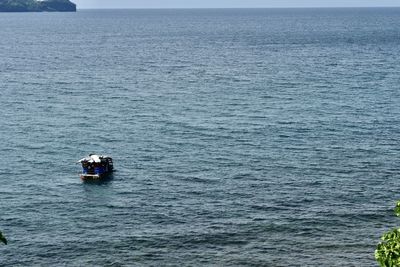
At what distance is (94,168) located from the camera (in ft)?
290

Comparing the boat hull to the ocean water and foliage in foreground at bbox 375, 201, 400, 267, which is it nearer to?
the ocean water

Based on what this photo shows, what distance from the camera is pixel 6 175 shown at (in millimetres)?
89312

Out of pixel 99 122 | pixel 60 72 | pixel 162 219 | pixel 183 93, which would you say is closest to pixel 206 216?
pixel 162 219

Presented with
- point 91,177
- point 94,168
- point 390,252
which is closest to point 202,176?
point 94,168

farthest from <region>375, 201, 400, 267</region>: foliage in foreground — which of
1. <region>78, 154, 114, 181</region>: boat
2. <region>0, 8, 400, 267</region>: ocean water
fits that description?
<region>78, 154, 114, 181</region>: boat

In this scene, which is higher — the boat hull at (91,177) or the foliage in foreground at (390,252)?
the foliage in foreground at (390,252)

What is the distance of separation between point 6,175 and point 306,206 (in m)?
42.7

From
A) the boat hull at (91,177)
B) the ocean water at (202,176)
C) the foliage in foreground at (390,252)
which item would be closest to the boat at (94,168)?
the boat hull at (91,177)

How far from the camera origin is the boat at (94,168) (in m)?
88.2

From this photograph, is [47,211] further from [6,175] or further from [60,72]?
[60,72]

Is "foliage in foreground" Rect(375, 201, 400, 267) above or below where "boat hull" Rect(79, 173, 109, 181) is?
above

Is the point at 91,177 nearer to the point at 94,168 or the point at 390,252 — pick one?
the point at 94,168

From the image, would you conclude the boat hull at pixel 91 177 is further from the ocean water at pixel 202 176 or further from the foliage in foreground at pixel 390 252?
the foliage in foreground at pixel 390 252

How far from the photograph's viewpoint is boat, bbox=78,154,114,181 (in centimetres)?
8819
